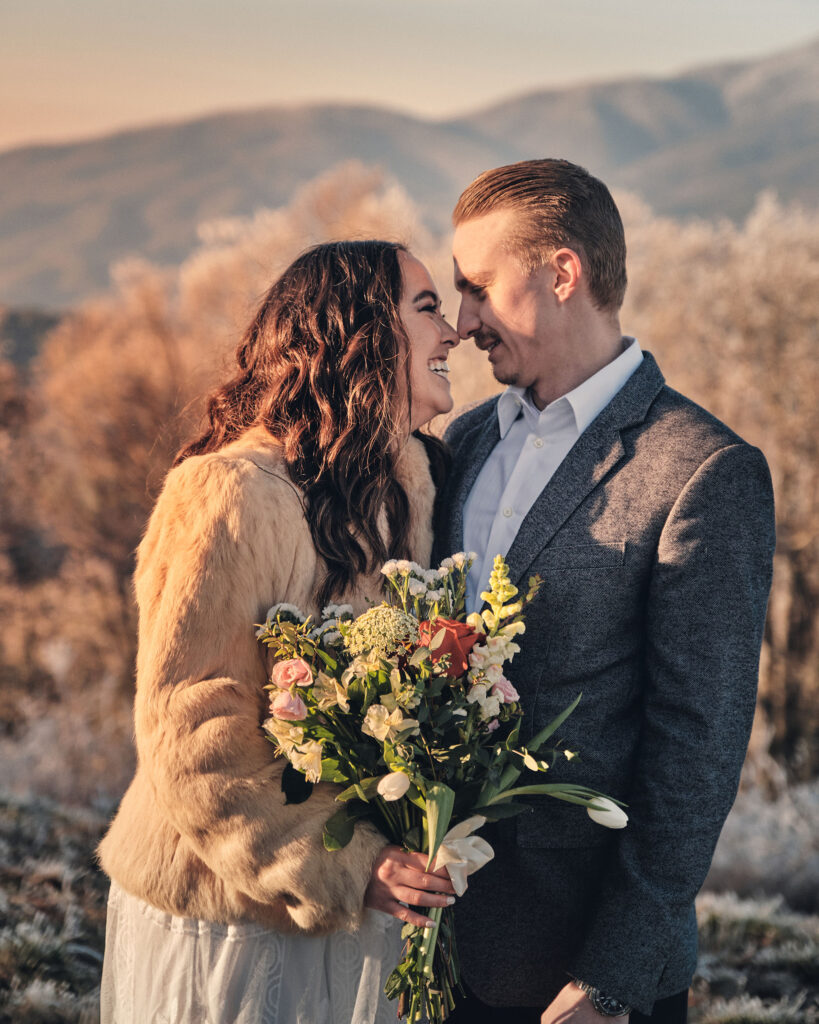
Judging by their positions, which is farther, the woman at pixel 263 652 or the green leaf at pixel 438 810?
the woman at pixel 263 652

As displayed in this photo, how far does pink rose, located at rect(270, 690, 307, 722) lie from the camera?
75.1 inches

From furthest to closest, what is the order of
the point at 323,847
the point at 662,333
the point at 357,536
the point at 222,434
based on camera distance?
the point at 662,333 → the point at 222,434 → the point at 357,536 → the point at 323,847

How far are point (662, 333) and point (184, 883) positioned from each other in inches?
492

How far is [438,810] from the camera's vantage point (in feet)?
6.19

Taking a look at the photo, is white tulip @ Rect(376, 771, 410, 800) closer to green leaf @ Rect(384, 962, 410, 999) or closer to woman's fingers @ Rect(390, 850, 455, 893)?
woman's fingers @ Rect(390, 850, 455, 893)

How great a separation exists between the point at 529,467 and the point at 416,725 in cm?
105

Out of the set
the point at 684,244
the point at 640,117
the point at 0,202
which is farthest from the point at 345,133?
the point at 684,244

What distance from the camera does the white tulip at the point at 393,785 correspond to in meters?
1.85

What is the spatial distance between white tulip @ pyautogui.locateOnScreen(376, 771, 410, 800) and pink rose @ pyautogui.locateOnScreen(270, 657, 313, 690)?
0.26 m

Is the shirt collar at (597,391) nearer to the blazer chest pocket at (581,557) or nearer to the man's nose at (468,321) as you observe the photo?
the man's nose at (468,321)

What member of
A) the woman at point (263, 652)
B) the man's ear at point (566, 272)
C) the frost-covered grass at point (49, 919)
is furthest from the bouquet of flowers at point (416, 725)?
the frost-covered grass at point (49, 919)

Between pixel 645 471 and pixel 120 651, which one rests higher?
pixel 645 471

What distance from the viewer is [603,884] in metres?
2.30

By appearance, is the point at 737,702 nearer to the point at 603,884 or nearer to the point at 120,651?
the point at 603,884
